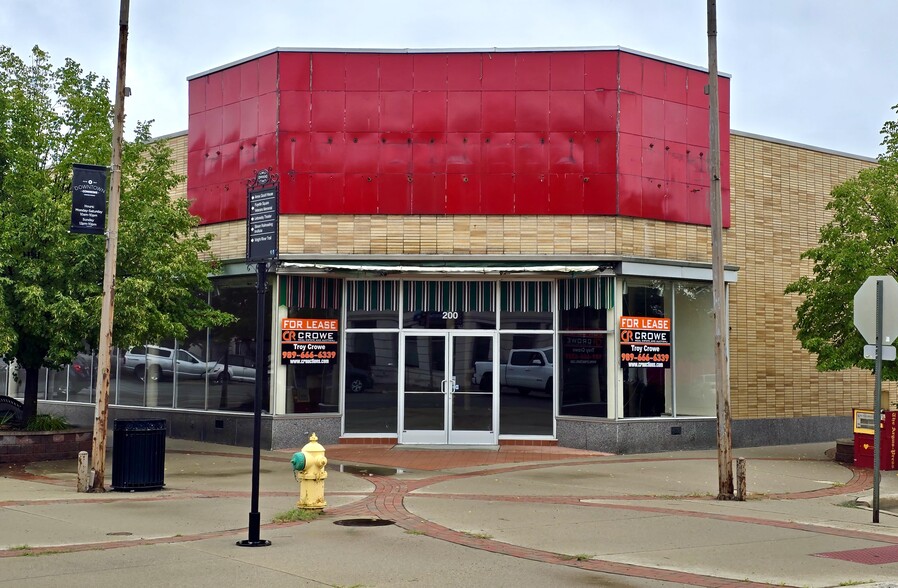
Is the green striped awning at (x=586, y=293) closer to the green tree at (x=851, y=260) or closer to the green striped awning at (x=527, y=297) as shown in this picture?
the green striped awning at (x=527, y=297)

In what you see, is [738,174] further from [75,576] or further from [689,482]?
[75,576]

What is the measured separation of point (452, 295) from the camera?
2134 centimetres

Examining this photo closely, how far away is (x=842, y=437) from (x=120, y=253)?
56.8ft

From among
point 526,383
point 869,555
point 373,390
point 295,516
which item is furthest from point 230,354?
point 869,555

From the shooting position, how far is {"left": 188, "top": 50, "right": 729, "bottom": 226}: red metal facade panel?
69.1 ft

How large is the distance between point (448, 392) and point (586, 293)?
3449 mm

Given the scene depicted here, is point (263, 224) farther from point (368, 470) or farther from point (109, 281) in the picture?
point (368, 470)

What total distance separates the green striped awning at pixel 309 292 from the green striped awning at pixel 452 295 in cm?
147

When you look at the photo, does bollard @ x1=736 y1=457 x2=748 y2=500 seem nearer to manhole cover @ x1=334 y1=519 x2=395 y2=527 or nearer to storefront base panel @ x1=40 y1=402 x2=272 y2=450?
manhole cover @ x1=334 y1=519 x2=395 y2=527

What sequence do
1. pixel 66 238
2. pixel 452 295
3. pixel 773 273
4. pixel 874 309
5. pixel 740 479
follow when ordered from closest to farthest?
pixel 874 309 → pixel 740 479 → pixel 66 238 → pixel 452 295 → pixel 773 273

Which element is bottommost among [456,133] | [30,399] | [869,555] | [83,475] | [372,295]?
[869,555]

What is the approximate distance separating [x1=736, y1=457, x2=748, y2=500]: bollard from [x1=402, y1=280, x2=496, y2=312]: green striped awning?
25.6ft

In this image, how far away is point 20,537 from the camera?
10.7m

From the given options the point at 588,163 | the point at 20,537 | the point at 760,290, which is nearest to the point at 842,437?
the point at 760,290
